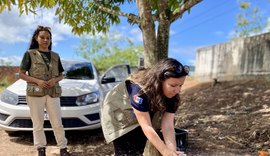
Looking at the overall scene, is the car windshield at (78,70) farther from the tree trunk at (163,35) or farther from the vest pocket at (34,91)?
the tree trunk at (163,35)

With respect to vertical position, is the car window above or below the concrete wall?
below

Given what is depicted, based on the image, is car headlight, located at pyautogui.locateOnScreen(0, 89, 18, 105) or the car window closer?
car headlight, located at pyautogui.locateOnScreen(0, 89, 18, 105)

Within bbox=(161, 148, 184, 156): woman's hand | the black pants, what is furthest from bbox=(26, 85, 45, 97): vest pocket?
bbox=(161, 148, 184, 156): woman's hand

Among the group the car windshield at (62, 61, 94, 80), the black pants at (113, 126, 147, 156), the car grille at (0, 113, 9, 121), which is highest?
the car windshield at (62, 61, 94, 80)

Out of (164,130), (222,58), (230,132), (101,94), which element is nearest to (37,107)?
(101,94)

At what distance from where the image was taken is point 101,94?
17.0ft

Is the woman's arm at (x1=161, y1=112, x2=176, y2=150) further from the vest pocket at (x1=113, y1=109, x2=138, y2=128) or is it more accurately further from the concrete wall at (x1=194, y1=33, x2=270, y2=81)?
the concrete wall at (x1=194, y1=33, x2=270, y2=81)

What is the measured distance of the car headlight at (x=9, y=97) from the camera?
4801 mm

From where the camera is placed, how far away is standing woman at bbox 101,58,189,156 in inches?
83.0

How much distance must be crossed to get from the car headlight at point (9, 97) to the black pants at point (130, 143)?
108 inches

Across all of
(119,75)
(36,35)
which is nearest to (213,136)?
(36,35)

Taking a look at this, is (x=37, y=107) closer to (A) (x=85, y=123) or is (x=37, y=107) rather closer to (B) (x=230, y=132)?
(A) (x=85, y=123)

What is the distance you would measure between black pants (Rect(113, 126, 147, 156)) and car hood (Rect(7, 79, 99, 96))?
2311 millimetres

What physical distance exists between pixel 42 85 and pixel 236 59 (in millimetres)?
9705
